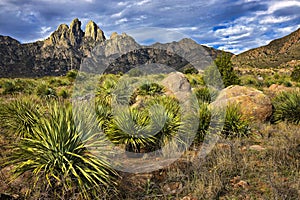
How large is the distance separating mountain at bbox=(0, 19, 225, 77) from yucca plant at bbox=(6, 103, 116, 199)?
5.91 meters

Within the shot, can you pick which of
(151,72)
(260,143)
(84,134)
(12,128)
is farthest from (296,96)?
(151,72)

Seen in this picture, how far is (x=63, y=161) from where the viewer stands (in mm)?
4246

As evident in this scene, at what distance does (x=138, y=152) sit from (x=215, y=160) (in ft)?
6.64

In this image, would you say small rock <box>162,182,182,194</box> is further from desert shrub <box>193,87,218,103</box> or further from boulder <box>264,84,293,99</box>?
boulder <box>264,84,293,99</box>

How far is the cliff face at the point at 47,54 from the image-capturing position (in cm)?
5812

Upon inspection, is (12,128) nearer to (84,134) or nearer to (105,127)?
(105,127)

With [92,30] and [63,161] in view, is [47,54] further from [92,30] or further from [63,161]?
[63,161]

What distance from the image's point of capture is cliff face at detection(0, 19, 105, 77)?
191 ft

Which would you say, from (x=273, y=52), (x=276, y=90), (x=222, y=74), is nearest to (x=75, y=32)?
(x=273, y=52)

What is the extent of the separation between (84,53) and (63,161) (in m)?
52.5

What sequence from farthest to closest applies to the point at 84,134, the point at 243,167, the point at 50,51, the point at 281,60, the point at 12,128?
1. the point at 50,51
2. the point at 281,60
3. the point at 12,128
4. the point at 243,167
5. the point at 84,134

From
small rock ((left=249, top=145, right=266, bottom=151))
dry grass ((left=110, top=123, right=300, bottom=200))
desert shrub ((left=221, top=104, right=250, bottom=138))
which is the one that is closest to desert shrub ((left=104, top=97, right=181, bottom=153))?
dry grass ((left=110, top=123, right=300, bottom=200))

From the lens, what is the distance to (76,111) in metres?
4.88

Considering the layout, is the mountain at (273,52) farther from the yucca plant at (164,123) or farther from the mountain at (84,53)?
the yucca plant at (164,123)
